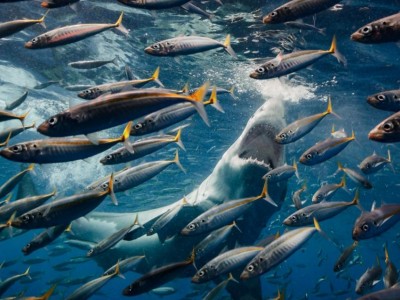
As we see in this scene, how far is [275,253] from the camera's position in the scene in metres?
3.65

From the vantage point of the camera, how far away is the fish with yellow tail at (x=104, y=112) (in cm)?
258

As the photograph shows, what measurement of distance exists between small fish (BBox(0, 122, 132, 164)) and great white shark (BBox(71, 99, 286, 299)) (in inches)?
95.3

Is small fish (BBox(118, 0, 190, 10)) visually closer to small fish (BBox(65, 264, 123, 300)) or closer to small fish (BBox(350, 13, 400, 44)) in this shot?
small fish (BBox(350, 13, 400, 44))

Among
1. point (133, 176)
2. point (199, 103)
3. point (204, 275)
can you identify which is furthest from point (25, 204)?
point (199, 103)

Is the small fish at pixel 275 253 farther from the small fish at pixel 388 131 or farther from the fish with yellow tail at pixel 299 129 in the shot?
the small fish at pixel 388 131

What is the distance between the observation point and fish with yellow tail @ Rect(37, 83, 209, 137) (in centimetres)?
258

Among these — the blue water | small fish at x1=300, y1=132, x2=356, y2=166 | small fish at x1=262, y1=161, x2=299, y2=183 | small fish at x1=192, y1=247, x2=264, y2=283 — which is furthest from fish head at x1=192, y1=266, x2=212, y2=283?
the blue water

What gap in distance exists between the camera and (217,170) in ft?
22.8

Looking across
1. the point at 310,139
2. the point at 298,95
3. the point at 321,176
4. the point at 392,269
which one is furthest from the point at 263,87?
the point at 321,176

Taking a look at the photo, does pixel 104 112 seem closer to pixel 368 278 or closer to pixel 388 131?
pixel 388 131

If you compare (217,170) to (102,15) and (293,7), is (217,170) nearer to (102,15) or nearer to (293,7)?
(293,7)

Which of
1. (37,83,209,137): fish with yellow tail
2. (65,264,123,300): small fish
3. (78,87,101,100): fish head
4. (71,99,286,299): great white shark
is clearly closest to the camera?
(37,83,209,137): fish with yellow tail

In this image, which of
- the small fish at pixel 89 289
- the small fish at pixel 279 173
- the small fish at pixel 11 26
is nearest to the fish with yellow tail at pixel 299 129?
the small fish at pixel 279 173

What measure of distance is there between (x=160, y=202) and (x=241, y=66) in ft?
78.0
